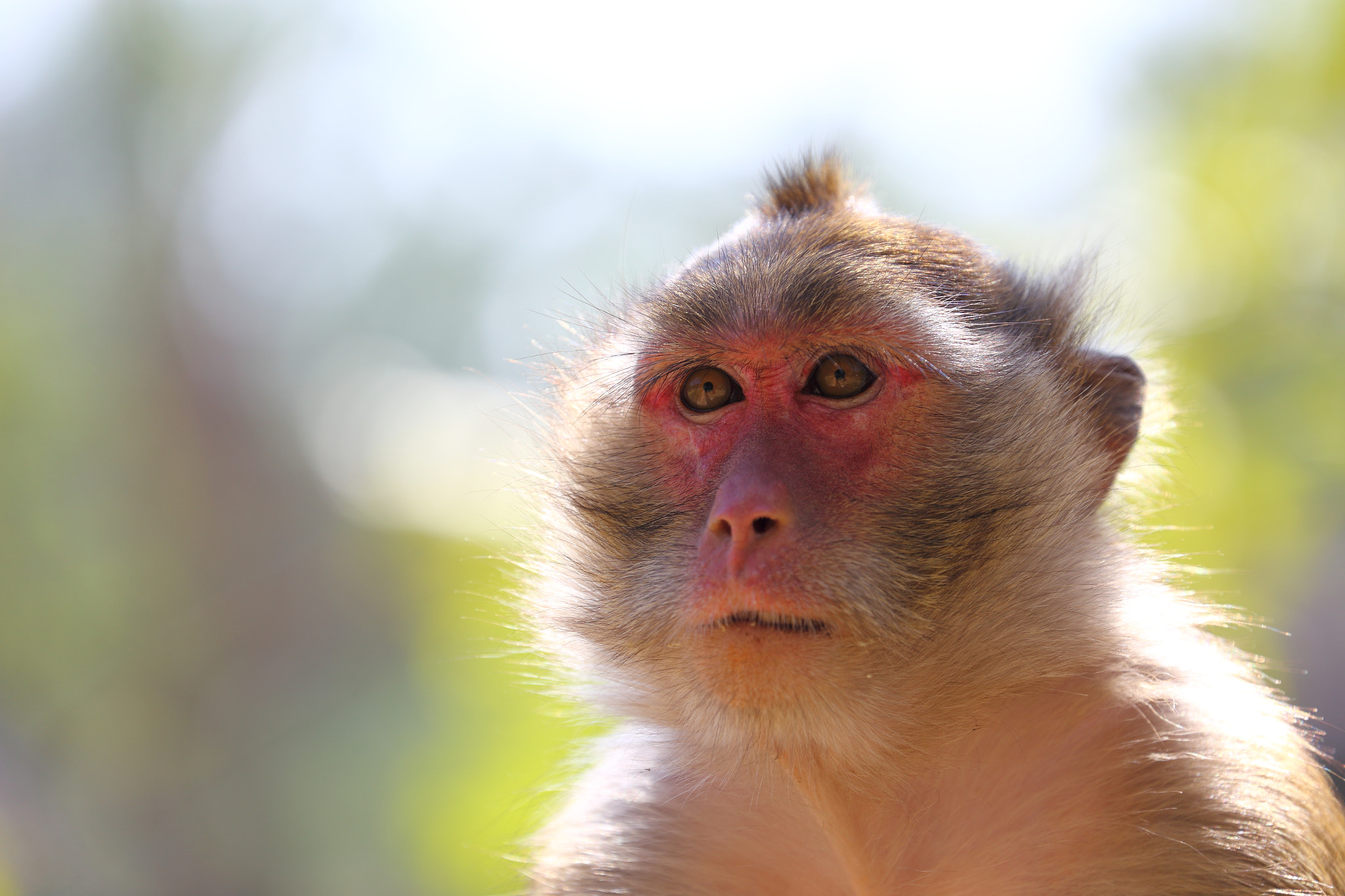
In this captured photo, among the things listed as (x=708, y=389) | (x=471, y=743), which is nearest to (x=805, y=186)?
(x=708, y=389)

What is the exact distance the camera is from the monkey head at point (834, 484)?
5.34 ft

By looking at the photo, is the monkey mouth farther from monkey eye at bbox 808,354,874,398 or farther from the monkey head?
monkey eye at bbox 808,354,874,398

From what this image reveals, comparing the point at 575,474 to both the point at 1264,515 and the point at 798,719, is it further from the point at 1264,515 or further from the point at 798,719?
the point at 1264,515

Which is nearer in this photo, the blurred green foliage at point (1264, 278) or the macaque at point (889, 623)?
the macaque at point (889, 623)

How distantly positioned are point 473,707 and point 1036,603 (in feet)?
8.49

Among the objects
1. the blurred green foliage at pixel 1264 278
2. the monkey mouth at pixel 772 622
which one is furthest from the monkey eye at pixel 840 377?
the blurred green foliage at pixel 1264 278

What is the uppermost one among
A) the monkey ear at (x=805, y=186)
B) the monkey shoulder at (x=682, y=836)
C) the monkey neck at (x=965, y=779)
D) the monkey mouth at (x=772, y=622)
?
the monkey ear at (x=805, y=186)

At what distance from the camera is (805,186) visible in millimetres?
2594

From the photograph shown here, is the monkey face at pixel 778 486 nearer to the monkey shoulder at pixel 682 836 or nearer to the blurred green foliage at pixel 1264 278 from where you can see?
the monkey shoulder at pixel 682 836

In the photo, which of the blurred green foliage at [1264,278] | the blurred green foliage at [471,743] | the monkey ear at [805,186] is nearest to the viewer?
the monkey ear at [805,186]

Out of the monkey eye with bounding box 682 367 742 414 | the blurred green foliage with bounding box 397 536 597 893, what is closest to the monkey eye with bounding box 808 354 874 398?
the monkey eye with bounding box 682 367 742 414

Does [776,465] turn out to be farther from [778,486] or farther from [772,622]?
[772,622]

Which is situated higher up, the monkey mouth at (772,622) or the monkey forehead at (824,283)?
the monkey forehead at (824,283)

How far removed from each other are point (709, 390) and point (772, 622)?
0.58 meters
